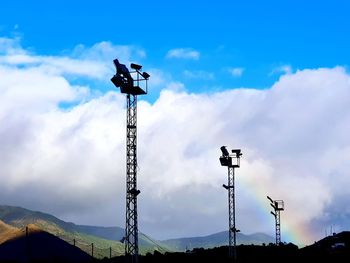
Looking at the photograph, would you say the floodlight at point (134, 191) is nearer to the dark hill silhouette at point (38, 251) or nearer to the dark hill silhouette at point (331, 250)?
the dark hill silhouette at point (331, 250)

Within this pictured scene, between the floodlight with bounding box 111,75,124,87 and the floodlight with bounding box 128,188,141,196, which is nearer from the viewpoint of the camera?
the floodlight with bounding box 128,188,141,196

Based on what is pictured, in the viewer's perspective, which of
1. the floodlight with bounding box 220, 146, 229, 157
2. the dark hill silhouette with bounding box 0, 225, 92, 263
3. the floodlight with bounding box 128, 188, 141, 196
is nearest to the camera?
the floodlight with bounding box 128, 188, 141, 196

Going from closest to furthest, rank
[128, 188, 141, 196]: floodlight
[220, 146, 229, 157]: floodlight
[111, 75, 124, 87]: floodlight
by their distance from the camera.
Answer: [128, 188, 141, 196]: floodlight → [111, 75, 124, 87]: floodlight → [220, 146, 229, 157]: floodlight

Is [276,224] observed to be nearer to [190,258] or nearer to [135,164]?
[190,258]

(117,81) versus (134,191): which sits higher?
(117,81)

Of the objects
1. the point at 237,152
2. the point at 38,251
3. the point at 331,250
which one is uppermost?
the point at 237,152

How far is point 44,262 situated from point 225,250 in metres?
39.9

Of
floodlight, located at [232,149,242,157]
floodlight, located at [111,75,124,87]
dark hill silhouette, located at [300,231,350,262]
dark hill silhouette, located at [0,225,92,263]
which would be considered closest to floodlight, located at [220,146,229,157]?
floodlight, located at [232,149,242,157]

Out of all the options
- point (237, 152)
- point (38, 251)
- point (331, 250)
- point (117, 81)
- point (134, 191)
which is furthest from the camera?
point (38, 251)

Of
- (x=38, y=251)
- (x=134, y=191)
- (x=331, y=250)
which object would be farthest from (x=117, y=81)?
(x=38, y=251)

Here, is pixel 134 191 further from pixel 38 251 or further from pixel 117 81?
pixel 38 251

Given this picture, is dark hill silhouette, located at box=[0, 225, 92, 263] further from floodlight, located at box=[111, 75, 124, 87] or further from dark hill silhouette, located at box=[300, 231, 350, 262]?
floodlight, located at box=[111, 75, 124, 87]

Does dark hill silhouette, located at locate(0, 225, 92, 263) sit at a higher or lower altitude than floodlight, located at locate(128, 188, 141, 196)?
lower

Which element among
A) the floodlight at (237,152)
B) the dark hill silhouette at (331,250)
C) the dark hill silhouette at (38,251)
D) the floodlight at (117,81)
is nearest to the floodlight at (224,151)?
the floodlight at (237,152)
